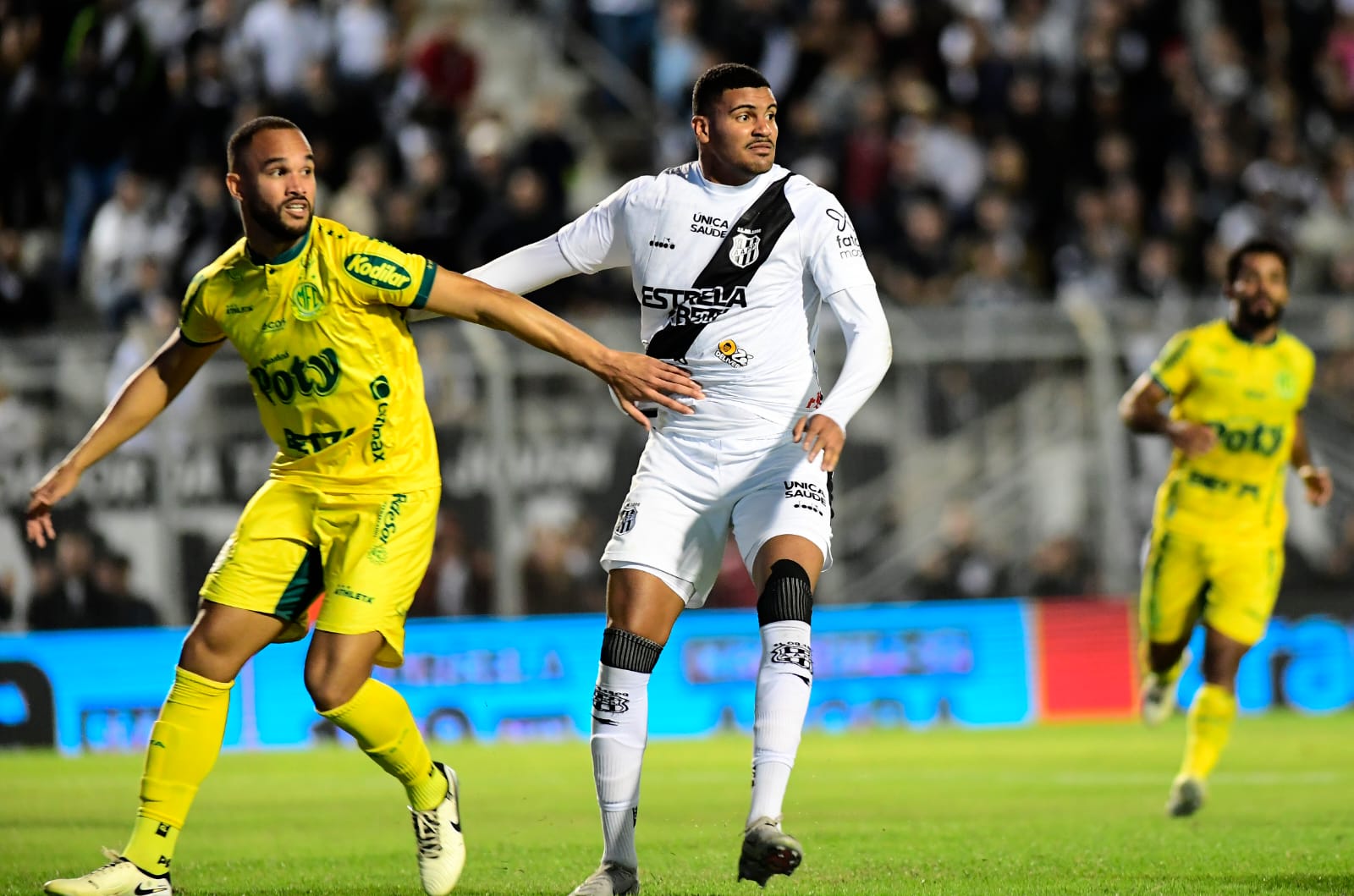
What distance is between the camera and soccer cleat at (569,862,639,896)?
6273mm

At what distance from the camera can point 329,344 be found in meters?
6.52

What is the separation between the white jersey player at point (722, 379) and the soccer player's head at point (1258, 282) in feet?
12.7

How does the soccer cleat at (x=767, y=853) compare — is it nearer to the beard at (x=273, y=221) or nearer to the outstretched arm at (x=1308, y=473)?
the beard at (x=273, y=221)

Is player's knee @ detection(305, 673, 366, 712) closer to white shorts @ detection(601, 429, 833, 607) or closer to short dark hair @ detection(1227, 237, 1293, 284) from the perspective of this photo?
white shorts @ detection(601, 429, 833, 607)

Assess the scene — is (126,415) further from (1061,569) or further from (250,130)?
(1061,569)

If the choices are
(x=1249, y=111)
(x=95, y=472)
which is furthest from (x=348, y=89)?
(x=1249, y=111)

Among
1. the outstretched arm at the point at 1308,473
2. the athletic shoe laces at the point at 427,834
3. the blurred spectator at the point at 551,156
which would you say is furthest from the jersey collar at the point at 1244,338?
the blurred spectator at the point at 551,156

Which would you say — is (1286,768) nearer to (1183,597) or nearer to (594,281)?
(1183,597)

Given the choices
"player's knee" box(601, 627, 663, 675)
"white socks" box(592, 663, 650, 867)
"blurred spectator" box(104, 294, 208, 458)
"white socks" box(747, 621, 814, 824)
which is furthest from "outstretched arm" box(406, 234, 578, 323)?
"blurred spectator" box(104, 294, 208, 458)

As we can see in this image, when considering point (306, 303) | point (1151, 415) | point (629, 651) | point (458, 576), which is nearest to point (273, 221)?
point (306, 303)

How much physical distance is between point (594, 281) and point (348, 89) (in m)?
2.93

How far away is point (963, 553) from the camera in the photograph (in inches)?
608

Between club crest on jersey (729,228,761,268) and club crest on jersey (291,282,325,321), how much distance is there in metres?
1.37

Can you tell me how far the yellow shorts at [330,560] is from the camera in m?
6.52
